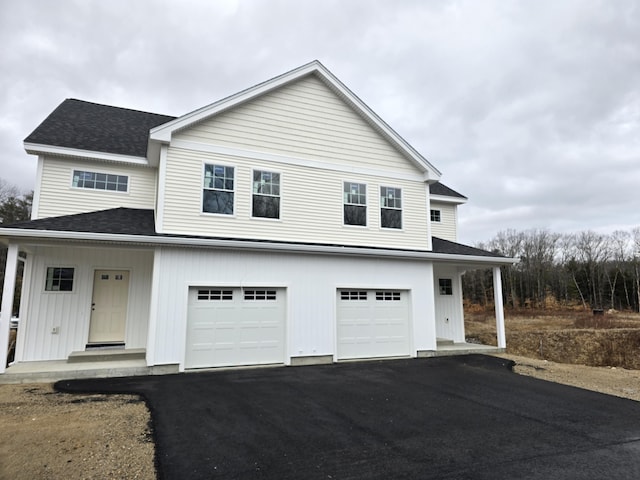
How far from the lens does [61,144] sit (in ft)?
32.2

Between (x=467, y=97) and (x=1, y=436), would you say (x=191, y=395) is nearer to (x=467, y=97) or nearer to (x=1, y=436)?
(x=1, y=436)

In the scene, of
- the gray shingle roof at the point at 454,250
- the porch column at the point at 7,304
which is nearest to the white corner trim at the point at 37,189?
the porch column at the point at 7,304

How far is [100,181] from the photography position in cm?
1038

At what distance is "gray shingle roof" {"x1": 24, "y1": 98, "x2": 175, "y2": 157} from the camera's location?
33.1 feet

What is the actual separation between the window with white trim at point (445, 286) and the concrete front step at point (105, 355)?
997 cm

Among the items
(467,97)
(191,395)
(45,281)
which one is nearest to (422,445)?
(191,395)

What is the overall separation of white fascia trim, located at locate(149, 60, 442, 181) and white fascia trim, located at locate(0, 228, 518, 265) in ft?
8.33

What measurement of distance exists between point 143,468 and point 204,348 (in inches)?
204

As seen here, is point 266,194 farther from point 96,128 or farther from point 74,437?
point 74,437

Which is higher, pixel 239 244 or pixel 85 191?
pixel 85 191

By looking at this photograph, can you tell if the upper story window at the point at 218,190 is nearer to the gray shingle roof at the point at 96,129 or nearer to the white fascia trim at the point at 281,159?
the white fascia trim at the point at 281,159

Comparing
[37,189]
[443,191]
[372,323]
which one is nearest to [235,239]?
[372,323]

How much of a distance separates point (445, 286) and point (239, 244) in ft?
27.1

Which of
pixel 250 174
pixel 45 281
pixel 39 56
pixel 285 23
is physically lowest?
pixel 45 281
